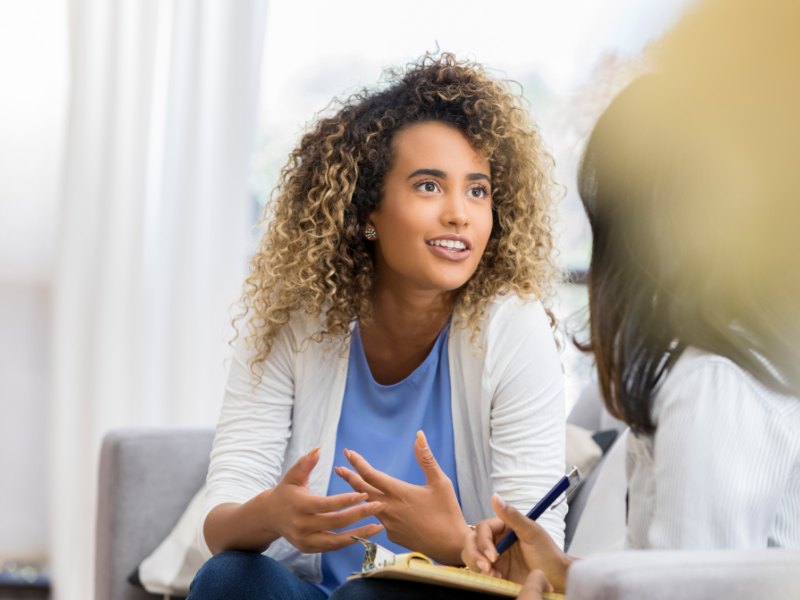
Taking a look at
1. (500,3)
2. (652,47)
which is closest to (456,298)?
(652,47)

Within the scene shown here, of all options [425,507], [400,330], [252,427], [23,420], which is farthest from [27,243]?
[425,507]

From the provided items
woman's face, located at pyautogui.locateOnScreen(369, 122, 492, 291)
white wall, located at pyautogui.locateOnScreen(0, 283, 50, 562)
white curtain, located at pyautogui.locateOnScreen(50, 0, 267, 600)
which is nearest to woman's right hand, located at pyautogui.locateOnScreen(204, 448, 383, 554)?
woman's face, located at pyautogui.locateOnScreen(369, 122, 492, 291)

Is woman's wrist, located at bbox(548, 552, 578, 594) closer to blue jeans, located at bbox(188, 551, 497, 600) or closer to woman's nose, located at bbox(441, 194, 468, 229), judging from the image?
blue jeans, located at bbox(188, 551, 497, 600)

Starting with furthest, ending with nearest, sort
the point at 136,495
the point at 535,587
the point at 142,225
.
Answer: the point at 142,225
the point at 136,495
the point at 535,587

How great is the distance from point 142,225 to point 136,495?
3.32 feet

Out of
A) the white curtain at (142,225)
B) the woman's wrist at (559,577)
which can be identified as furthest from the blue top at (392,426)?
the white curtain at (142,225)

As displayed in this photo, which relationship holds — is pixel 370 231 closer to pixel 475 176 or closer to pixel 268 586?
pixel 475 176

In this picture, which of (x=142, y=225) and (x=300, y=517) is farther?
(x=142, y=225)

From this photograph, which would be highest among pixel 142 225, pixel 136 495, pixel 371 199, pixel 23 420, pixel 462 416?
pixel 371 199

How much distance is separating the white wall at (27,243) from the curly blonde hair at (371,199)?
135 centimetres

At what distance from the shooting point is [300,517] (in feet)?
3.09

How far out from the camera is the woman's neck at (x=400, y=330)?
47.7 inches

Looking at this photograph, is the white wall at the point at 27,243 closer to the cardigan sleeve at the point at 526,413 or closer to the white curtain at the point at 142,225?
the white curtain at the point at 142,225

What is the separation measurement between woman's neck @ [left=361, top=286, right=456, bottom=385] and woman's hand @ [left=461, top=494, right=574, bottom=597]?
405 mm
